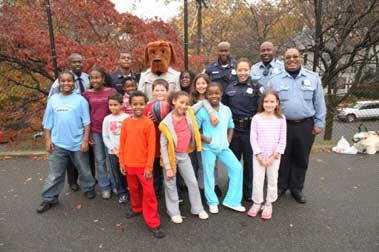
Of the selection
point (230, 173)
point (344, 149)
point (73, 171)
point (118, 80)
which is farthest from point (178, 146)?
point (344, 149)

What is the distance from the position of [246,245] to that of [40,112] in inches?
294

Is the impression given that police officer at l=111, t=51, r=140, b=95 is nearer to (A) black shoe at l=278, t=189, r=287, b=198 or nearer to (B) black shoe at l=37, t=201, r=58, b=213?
(B) black shoe at l=37, t=201, r=58, b=213

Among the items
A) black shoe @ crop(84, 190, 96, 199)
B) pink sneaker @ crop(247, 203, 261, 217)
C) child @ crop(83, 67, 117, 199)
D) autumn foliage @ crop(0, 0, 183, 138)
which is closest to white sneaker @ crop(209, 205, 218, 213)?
pink sneaker @ crop(247, 203, 261, 217)

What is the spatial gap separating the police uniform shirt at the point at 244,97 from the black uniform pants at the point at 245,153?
23cm

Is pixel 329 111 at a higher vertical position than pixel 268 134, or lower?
lower

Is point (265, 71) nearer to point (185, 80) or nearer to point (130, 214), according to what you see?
point (185, 80)

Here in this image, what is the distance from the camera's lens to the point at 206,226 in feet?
10.7

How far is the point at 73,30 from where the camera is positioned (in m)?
8.04

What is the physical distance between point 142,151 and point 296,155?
1829mm

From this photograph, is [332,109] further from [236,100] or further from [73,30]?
[73,30]

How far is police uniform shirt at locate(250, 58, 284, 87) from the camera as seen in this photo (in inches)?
146

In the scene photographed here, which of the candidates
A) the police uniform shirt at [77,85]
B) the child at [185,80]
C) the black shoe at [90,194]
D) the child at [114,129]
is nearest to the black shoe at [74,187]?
the black shoe at [90,194]

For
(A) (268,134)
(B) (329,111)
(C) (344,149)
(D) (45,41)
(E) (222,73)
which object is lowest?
(C) (344,149)

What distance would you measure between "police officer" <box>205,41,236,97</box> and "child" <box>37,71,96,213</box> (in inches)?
61.7
